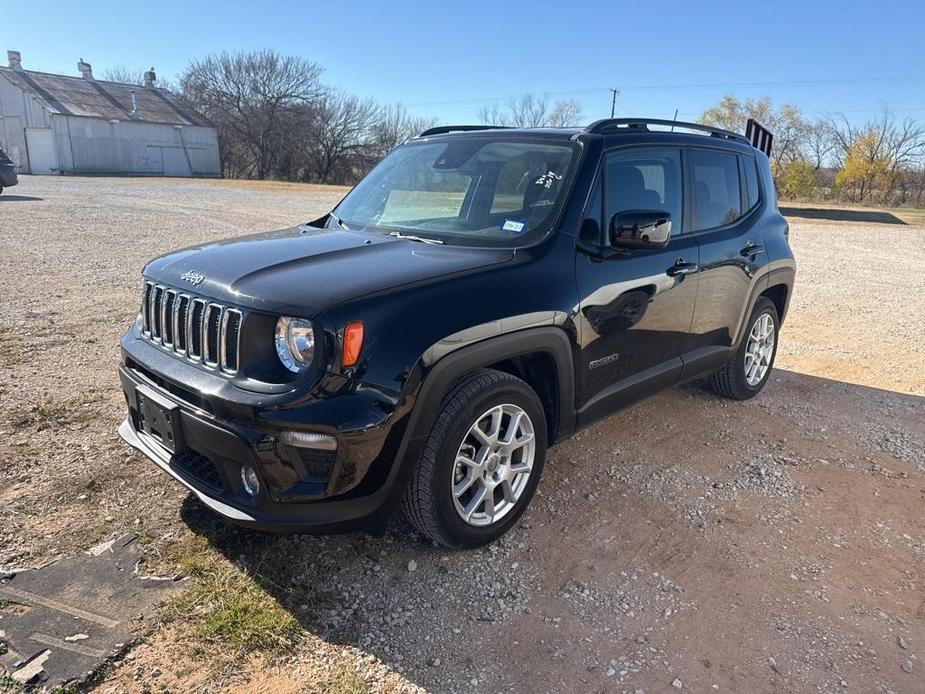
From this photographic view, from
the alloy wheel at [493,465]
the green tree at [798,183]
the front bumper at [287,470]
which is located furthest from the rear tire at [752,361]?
the green tree at [798,183]

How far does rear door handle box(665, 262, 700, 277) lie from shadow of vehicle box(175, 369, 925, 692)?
3.80ft

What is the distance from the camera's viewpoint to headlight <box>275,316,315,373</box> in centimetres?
253

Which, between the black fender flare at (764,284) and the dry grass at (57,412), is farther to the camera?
the black fender flare at (764,284)

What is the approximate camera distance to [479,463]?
3014 mm

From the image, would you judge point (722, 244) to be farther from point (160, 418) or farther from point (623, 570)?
point (160, 418)

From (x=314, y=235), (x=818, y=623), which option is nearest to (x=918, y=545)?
(x=818, y=623)

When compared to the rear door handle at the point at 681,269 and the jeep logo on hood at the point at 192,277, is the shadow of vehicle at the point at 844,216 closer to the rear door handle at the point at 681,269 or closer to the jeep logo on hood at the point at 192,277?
the rear door handle at the point at 681,269

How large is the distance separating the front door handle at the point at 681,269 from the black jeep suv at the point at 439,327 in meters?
0.01

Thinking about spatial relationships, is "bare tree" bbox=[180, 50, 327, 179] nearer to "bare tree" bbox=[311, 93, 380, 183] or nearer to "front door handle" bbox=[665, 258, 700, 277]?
"bare tree" bbox=[311, 93, 380, 183]

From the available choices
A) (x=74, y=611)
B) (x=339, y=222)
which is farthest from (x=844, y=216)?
(x=74, y=611)

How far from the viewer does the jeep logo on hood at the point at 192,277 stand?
9.30ft

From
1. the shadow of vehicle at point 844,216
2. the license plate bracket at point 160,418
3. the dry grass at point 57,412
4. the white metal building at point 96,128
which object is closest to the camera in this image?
the license plate bracket at point 160,418

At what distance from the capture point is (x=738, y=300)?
4.63 metres

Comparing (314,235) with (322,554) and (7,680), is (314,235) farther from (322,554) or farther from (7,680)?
(7,680)
